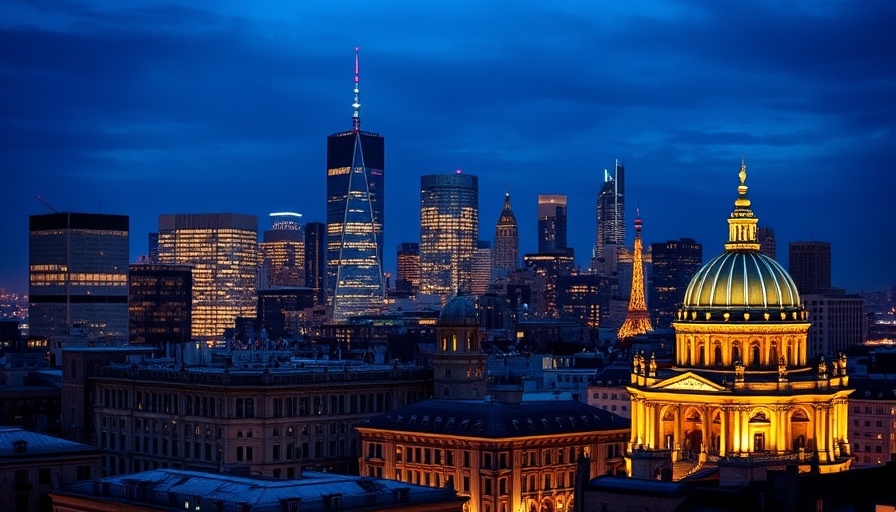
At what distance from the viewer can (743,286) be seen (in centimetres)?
15912

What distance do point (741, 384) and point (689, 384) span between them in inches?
187

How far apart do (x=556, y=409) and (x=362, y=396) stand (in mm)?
29633

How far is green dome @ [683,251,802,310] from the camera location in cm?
15862

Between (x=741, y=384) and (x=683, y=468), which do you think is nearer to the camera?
(x=683, y=468)

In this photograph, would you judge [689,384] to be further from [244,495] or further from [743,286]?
[244,495]

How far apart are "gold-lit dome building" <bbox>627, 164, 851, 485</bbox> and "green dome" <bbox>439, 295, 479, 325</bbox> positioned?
3566 cm

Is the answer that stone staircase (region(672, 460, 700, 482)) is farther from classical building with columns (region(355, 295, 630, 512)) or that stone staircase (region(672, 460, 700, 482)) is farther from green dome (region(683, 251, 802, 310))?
green dome (region(683, 251, 802, 310))

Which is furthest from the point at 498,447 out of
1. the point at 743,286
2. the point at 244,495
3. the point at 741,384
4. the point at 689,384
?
the point at 244,495

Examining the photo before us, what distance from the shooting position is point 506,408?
169375 mm

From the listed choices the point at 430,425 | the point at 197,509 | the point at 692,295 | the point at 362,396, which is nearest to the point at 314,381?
the point at 362,396

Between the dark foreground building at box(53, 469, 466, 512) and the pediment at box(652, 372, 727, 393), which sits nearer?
the dark foreground building at box(53, 469, 466, 512)

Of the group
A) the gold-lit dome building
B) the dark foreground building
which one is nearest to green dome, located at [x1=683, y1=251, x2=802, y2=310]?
the gold-lit dome building

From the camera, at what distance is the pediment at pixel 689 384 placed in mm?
155512

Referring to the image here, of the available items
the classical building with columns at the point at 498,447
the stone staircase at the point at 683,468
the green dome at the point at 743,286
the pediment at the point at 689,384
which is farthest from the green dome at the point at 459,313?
the stone staircase at the point at 683,468
